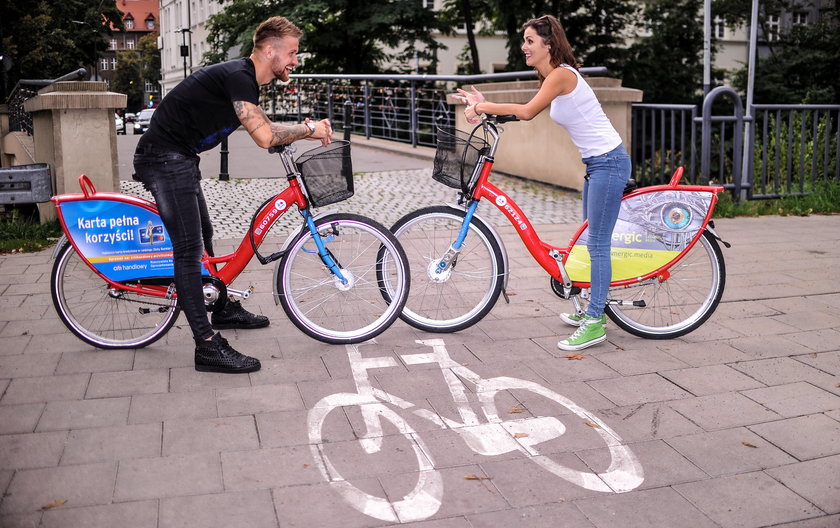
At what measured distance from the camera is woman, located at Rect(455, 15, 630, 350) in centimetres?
521

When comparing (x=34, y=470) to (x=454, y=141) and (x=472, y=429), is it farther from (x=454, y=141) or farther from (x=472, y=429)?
(x=454, y=141)

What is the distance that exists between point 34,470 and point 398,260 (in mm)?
2340

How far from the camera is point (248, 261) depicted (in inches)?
211

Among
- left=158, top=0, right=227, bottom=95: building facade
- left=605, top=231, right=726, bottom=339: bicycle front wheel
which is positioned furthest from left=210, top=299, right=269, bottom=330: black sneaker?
left=158, top=0, right=227, bottom=95: building facade

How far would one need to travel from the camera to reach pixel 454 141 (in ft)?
18.1

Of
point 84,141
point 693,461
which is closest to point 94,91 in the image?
point 84,141

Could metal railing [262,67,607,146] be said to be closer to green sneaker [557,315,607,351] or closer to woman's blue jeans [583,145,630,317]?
woman's blue jeans [583,145,630,317]

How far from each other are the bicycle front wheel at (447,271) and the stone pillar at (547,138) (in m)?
6.06

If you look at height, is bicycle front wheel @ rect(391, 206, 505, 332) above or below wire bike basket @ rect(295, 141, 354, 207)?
below

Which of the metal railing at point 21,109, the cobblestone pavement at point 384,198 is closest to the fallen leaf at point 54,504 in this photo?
the cobblestone pavement at point 384,198

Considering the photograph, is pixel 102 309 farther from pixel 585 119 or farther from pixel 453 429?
pixel 585 119

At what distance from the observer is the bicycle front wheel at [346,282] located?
541 centimetres

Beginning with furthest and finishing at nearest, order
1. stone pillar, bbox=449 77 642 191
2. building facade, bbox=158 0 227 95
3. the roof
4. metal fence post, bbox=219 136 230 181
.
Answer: the roof < building facade, bbox=158 0 227 95 < metal fence post, bbox=219 136 230 181 < stone pillar, bbox=449 77 642 191

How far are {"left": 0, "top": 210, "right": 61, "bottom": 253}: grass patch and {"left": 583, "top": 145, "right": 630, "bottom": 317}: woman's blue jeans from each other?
219 inches
